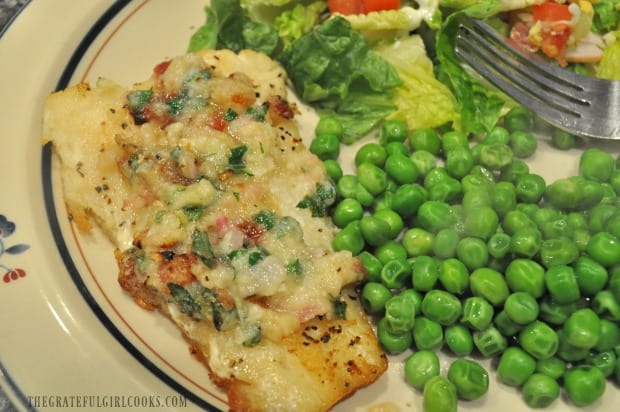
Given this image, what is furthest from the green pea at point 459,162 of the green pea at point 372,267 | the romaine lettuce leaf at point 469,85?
the green pea at point 372,267

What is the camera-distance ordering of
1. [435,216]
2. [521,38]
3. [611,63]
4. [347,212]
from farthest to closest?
[521,38], [611,63], [347,212], [435,216]

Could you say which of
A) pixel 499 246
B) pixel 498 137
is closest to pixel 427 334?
pixel 499 246

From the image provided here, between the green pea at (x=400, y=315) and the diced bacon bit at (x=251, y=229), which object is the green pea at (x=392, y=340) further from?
the diced bacon bit at (x=251, y=229)

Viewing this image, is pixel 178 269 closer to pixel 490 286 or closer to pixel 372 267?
pixel 372 267

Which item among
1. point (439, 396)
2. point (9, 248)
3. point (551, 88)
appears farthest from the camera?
point (551, 88)

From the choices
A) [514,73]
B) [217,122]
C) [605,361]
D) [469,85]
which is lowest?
[605,361]

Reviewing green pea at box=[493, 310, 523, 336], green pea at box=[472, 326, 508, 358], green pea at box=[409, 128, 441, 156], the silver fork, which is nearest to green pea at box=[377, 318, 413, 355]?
green pea at box=[472, 326, 508, 358]

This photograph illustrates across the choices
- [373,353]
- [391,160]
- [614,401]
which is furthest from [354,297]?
[614,401]

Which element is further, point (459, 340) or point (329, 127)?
point (329, 127)
